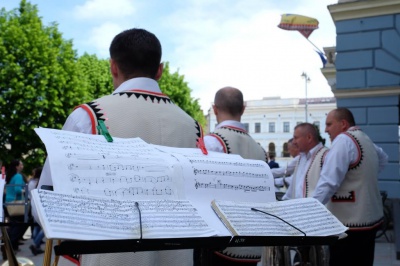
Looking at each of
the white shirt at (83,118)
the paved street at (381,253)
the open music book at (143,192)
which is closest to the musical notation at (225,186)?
the open music book at (143,192)

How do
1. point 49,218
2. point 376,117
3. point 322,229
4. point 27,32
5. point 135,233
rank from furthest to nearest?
point 27,32, point 376,117, point 322,229, point 135,233, point 49,218

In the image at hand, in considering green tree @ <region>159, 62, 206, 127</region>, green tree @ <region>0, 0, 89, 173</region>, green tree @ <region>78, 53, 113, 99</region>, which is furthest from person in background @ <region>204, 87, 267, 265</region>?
green tree @ <region>159, 62, 206, 127</region>

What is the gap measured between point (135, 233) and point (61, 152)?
355 millimetres

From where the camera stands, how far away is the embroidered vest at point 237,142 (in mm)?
3796

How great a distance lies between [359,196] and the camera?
4355 mm

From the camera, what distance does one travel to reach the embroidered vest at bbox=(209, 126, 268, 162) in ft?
12.5

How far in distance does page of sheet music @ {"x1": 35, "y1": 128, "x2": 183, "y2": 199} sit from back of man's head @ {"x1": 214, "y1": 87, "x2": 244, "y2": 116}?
7.26 ft

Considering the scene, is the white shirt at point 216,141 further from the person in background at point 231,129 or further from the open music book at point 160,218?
the open music book at point 160,218

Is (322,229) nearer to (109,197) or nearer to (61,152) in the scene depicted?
(109,197)

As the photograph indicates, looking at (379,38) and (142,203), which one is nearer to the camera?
(142,203)

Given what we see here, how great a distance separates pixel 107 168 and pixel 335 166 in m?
3.01

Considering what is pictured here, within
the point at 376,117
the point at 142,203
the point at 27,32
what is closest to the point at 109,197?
the point at 142,203

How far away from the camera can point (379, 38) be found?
1222cm

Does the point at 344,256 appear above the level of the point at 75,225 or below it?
below
